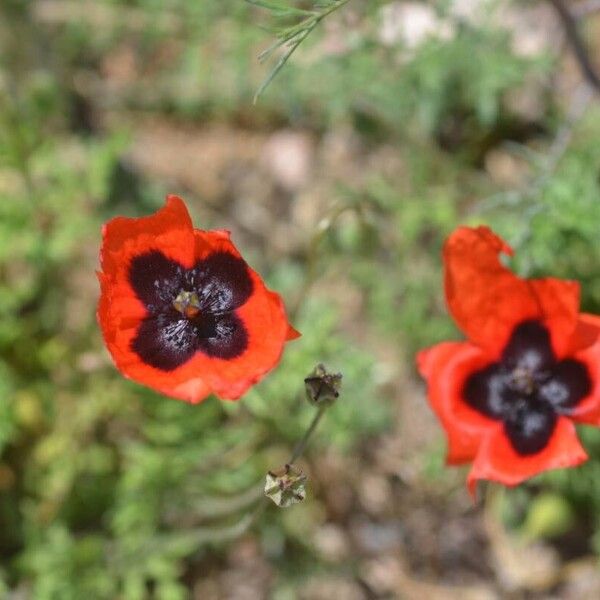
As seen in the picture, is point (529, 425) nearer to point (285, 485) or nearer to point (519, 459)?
point (519, 459)

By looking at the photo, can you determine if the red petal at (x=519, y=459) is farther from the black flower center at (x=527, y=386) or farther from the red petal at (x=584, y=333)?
the red petal at (x=584, y=333)

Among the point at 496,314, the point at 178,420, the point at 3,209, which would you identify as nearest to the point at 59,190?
the point at 3,209

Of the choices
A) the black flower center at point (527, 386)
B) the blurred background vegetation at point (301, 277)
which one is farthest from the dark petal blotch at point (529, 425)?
the blurred background vegetation at point (301, 277)

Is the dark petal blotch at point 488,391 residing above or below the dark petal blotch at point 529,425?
above

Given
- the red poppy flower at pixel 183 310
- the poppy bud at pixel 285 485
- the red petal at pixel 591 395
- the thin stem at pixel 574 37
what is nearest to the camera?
the poppy bud at pixel 285 485

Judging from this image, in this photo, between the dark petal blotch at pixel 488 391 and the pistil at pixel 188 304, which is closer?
the pistil at pixel 188 304

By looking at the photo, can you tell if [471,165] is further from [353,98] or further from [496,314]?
[496,314]

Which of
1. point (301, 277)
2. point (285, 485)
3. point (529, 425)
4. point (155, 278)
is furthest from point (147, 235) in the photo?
point (301, 277)
